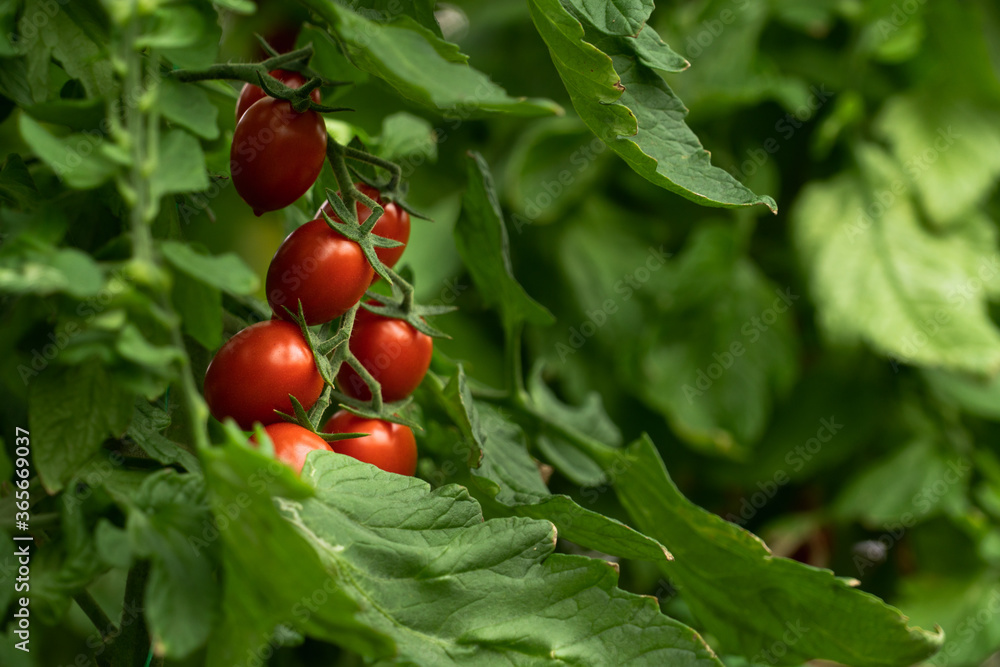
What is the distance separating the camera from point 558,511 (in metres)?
0.33

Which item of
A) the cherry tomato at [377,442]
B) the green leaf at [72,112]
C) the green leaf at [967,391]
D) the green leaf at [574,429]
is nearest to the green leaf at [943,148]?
the green leaf at [967,391]

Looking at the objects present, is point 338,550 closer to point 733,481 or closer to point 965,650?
point 965,650

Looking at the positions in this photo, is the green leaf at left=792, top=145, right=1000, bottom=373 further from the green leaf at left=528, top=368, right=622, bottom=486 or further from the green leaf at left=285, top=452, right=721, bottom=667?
the green leaf at left=285, top=452, right=721, bottom=667

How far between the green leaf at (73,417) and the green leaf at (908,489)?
87 cm

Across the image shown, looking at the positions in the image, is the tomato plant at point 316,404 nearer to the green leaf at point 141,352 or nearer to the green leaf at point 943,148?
the green leaf at point 141,352

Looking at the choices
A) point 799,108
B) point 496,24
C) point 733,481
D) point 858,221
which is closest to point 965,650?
point 733,481

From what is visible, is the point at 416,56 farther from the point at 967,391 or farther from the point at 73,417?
the point at 967,391

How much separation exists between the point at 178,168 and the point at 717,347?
2.84 ft

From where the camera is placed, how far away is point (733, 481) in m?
1.04

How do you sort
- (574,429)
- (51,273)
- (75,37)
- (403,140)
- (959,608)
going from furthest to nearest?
(959,608) < (574,429) < (403,140) < (75,37) < (51,273)

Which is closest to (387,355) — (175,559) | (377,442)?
(377,442)

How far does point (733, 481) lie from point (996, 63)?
25.3 inches

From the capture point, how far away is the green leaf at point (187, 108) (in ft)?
0.76

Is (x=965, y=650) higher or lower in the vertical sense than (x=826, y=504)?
higher
